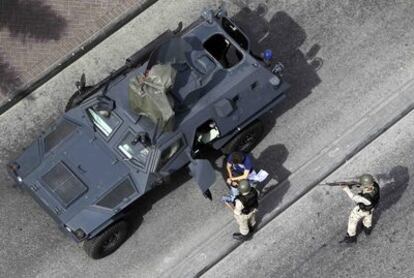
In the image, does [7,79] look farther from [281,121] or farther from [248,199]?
[248,199]

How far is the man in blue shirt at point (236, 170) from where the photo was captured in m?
11.9

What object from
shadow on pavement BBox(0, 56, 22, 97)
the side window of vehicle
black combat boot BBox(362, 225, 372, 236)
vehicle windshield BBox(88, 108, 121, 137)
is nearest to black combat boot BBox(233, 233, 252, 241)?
the side window of vehicle

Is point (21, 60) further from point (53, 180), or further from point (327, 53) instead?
point (327, 53)

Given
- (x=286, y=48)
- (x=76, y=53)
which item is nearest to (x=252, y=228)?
(x=286, y=48)

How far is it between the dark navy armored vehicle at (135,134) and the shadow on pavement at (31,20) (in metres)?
2.32

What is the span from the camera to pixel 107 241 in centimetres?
1220

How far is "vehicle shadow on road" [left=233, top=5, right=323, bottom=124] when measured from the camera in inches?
549

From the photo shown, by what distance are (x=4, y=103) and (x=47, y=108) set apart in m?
0.79

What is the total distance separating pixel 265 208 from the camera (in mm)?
13008

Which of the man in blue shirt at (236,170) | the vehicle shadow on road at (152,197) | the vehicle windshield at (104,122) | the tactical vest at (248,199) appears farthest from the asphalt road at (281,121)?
the vehicle windshield at (104,122)

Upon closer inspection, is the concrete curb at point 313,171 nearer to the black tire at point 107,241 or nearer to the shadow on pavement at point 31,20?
the black tire at point 107,241

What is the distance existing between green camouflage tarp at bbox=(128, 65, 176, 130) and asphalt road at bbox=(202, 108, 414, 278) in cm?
288

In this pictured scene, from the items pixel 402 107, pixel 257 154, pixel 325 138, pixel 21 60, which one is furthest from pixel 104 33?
pixel 402 107

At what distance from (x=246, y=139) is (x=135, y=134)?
2189 millimetres
